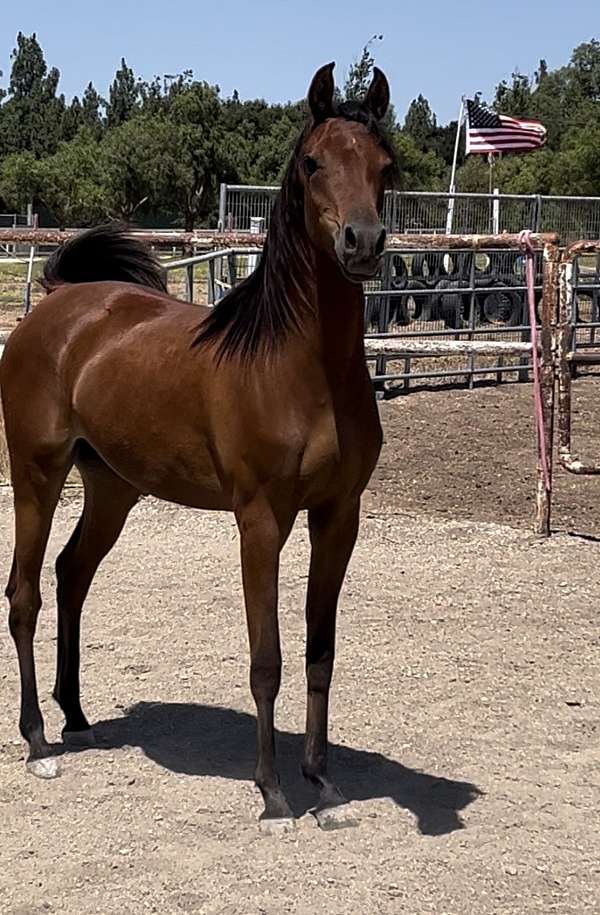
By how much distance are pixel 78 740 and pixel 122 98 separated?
290 ft

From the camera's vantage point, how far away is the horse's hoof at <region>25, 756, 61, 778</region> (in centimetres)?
390

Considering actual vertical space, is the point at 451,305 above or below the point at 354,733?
above

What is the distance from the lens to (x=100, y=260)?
4.66m

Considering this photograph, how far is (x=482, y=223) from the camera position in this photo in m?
14.7

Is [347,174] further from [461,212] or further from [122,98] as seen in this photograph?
[122,98]

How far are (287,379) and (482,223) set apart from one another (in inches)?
466

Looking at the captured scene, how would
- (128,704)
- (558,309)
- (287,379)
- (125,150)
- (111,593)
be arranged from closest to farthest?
(287,379)
(128,704)
(111,593)
(558,309)
(125,150)

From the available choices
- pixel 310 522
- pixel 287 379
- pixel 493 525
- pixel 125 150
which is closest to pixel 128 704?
pixel 310 522

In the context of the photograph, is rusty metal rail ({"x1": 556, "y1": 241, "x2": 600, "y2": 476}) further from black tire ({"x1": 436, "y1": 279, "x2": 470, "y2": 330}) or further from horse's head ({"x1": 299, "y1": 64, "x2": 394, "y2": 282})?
black tire ({"x1": 436, "y1": 279, "x2": 470, "y2": 330})

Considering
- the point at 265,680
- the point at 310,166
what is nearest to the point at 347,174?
the point at 310,166

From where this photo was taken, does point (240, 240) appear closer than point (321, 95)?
No

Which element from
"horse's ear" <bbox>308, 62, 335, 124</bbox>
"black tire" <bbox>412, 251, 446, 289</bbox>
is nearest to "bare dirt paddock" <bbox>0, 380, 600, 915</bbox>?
"horse's ear" <bbox>308, 62, 335, 124</bbox>

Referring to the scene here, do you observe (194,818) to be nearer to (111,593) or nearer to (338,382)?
(338,382)

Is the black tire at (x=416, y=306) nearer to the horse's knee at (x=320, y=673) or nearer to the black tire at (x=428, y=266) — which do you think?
the black tire at (x=428, y=266)
